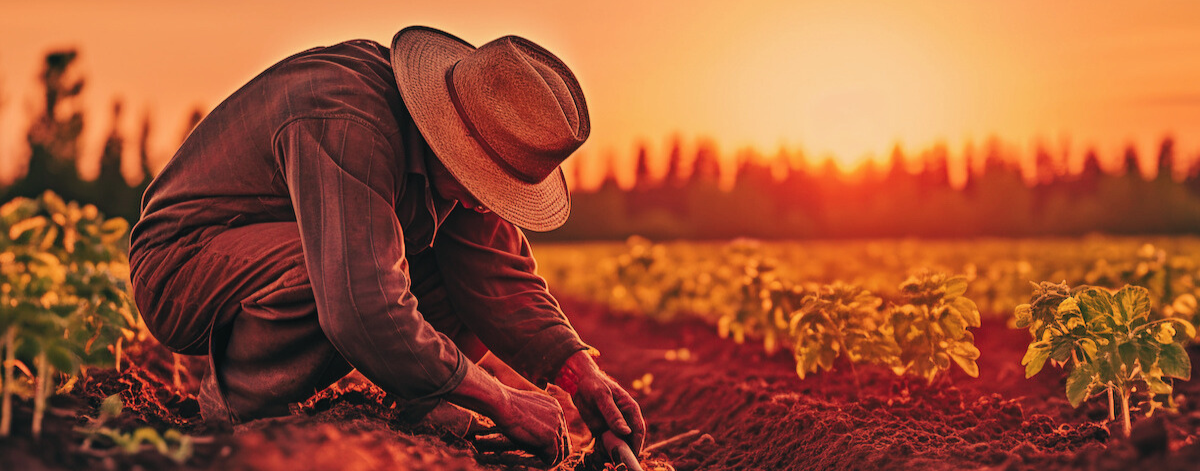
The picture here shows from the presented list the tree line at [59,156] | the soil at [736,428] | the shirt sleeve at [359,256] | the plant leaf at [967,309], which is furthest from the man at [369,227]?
the tree line at [59,156]

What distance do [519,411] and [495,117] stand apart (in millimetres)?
853

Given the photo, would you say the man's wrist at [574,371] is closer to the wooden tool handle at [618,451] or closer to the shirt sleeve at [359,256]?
Answer: the wooden tool handle at [618,451]

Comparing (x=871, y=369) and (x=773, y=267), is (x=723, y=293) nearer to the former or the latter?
(x=773, y=267)

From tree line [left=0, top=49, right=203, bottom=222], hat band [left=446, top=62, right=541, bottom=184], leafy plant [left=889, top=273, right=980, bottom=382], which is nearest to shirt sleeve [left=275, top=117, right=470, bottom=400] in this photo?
hat band [left=446, top=62, right=541, bottom=184]

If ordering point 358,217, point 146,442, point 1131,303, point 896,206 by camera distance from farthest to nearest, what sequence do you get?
point 896,206 < point 1131,303 < point 358,217 < point 146,442

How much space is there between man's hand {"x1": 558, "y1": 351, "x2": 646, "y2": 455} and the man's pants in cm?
77

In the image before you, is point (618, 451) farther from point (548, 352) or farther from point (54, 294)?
point (54, 294)

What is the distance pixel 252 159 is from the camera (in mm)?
2502

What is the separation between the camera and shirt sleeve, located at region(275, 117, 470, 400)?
2162 mm

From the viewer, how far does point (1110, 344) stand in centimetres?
265

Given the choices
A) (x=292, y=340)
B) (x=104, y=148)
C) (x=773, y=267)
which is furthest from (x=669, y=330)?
(x=104, y=148)

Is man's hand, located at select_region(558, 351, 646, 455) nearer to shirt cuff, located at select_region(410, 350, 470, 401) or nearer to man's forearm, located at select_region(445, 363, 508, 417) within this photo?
man's forearm, located at select_region(445, 363, 508, 417)

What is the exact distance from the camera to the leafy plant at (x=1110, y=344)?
259 centimetres

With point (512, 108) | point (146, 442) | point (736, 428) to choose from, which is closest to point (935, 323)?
point (736, 428)
